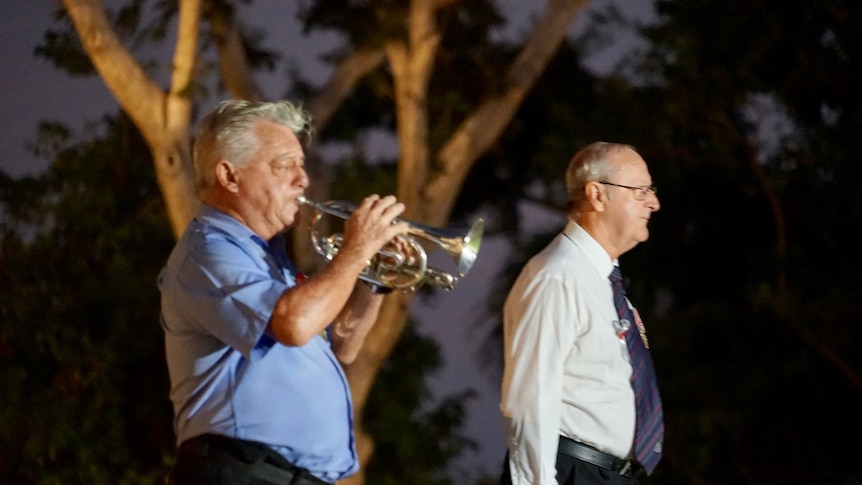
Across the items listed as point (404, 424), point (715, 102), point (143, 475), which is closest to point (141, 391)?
point (143, 475)

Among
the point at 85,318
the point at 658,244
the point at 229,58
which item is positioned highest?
the point at 229,58

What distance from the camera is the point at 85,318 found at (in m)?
6.82

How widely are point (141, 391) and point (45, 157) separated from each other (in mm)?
1431

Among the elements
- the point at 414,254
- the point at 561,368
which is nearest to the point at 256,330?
the point at 414,254

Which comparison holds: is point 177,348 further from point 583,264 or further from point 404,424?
point 404,424

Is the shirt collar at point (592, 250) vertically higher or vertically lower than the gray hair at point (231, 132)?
lower

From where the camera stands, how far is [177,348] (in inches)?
98.1

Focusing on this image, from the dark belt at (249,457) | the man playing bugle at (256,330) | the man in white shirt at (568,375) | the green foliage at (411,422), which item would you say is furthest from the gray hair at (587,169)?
the green foliage at (411,422)

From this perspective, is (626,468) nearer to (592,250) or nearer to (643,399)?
(643,399)

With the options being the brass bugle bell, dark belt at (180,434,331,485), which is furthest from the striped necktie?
dark belt at (180,434,331,485)

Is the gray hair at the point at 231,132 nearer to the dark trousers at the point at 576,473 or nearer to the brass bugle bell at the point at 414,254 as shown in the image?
the brass bugle bell at the point at 414,254

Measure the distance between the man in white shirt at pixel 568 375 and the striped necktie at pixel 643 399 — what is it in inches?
0.5

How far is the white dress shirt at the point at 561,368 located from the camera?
114 inches

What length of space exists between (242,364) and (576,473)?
0.99 meters
